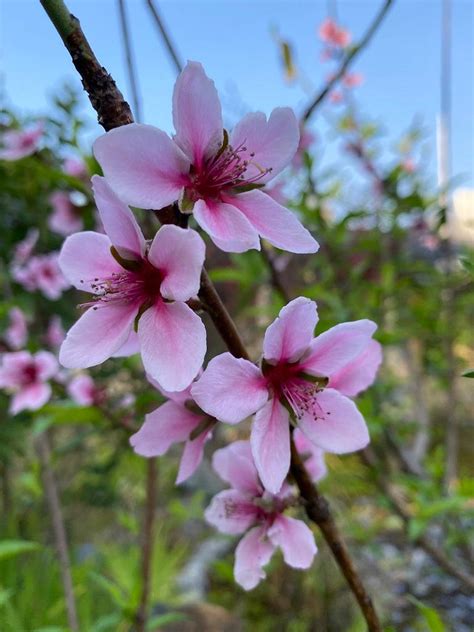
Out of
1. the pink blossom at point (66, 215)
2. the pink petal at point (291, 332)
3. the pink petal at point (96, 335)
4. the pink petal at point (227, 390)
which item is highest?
the pink blossom at point (66, 215)

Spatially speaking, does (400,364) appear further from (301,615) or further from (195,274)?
(195,274)

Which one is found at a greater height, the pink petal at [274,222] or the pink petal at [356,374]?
the pink petal at [274,222]

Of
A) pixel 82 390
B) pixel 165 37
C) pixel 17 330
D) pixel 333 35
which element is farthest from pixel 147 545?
pixel 333 35

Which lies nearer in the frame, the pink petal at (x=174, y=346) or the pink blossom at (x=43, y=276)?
the pink petal at (x=174, y=346)

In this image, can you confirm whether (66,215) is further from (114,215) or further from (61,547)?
(114,215)

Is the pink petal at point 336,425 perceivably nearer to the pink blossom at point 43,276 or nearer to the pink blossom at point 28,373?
the pink blossom at point 28,373

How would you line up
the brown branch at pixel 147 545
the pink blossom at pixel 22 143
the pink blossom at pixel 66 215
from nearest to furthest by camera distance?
the brown branch at pixel 147 545 < the pink blossom at pixel 22 143 < the pink blossom at pixel 66 215

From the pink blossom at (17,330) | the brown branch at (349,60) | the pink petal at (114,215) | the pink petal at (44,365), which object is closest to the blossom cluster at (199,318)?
the pink petal at (114,215)

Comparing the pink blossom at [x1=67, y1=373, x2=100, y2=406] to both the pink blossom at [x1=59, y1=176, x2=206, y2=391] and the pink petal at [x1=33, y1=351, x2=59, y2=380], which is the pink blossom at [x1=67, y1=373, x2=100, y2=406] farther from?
the pink blossom at [x1=59, y1=176, x2=206, y2=391]

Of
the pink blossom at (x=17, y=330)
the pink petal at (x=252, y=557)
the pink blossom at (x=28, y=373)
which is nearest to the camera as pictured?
the pink petal at (x=252, y=557)
